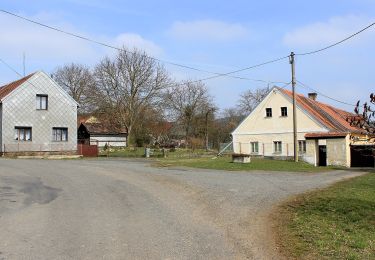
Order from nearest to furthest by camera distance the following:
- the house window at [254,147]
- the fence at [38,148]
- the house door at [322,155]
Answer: the fence at [38,148]
the house door at [322,155]
the house window at [254,147]

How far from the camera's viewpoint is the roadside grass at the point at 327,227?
7.44 meters

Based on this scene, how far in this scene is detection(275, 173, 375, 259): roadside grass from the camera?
24.4 feet

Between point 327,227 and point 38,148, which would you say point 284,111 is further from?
point 327,227

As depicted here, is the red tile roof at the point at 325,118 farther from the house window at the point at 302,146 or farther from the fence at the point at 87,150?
the fence at the point at 87,150

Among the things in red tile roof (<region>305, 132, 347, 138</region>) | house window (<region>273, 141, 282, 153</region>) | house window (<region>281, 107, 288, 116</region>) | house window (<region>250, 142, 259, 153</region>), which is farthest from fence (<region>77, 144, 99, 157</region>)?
red tile roof (<region>305, 132, 347, 138</region>)

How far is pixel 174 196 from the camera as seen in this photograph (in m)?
13.9

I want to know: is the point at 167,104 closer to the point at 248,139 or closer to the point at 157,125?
the point at 157,125

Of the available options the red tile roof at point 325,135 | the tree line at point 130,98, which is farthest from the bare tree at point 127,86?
the red tile roof at point 325,135

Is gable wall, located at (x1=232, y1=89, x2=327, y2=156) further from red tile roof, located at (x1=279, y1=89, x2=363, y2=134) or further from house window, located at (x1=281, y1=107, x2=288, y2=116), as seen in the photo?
red tile roof, located at (x1=279, y1=89, x2=363, y2=134)

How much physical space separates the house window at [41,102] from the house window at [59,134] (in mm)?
2168

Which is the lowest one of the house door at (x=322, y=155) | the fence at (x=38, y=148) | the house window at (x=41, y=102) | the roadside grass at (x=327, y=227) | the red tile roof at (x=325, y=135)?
the roadside grass at (x=327, y=227)

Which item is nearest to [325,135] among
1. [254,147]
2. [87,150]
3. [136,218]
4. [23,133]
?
[254,147]

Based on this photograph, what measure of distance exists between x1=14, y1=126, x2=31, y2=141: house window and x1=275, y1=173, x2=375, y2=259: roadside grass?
31.2 m

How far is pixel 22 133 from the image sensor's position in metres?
40.4
